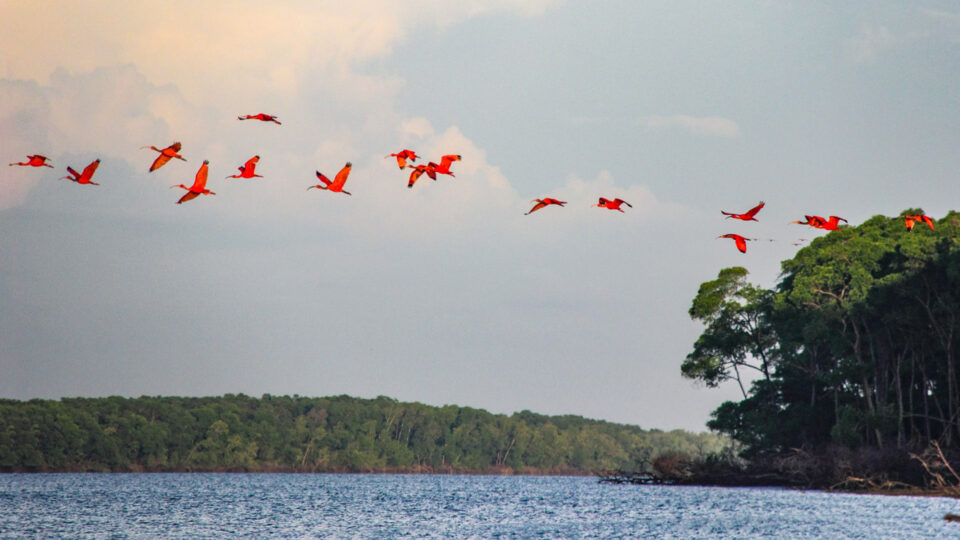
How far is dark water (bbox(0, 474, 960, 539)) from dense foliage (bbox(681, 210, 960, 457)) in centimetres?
429

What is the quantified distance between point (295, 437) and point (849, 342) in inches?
3563

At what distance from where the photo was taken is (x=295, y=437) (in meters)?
127

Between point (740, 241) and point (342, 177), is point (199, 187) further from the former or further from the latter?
point (740, 241)

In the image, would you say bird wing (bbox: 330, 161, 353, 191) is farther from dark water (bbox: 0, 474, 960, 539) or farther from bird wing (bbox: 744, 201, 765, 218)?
dark water (bbox: 0, 474, 960, 539)

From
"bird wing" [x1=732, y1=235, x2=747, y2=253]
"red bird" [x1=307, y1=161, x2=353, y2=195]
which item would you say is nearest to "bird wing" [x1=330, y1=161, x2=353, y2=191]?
"red bird" [x1=307, y1=161, x2=353, y2=195]

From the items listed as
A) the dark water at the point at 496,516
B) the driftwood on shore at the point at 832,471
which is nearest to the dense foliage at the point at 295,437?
the driftwood on shore at the point at 832,471

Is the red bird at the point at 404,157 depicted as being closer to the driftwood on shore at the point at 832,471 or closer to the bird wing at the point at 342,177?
the bird wing at the point at 342,177

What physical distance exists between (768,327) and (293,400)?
96.1 m

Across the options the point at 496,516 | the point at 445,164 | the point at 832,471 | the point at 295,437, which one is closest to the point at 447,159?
the point at 445,164

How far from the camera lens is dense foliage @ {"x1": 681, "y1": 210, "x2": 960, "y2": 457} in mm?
44625

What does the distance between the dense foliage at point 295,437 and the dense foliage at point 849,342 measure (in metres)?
40.9

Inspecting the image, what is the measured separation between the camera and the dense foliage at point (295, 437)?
10394cm

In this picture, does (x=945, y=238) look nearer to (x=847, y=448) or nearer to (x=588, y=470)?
(x=847, y=448)

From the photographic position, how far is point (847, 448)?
48.5m
